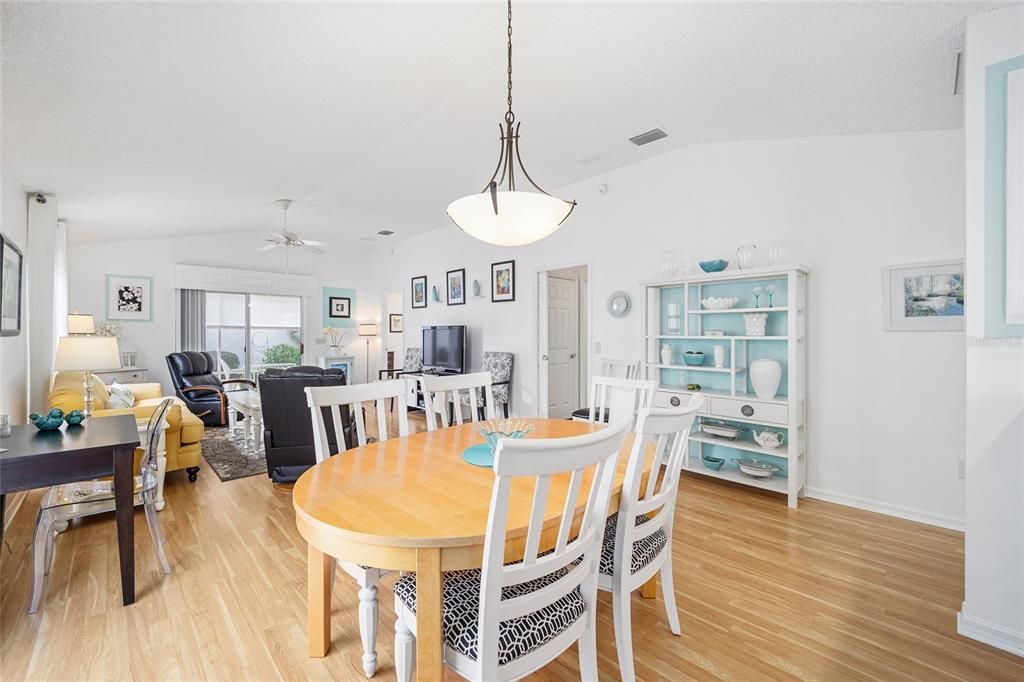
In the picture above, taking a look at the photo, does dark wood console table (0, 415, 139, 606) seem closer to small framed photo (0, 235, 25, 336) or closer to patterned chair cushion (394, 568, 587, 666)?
small framed photo (0, 235, 25, 336)

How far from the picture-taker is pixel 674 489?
172cm

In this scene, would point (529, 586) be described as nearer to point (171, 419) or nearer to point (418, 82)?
point (418, 82)

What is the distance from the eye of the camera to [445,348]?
6.33m

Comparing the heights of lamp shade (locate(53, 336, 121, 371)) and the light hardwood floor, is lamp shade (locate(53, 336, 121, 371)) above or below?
above

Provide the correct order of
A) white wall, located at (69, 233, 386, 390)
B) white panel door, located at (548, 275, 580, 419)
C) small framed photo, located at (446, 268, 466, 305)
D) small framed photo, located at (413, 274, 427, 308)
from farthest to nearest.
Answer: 1. small framed photo, located at (413, 274, 427, 308)
2. small framed photo, located at (446, 268, 466, 305)
3. white wall, located at (69, 233, 386, 390)
4. white panel door, located at (548, 275, 580, 419)

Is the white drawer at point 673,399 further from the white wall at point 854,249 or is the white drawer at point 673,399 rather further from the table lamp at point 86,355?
the table lamp at point 86,355

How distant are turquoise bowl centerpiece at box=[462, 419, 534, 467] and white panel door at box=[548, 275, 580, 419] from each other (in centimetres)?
356

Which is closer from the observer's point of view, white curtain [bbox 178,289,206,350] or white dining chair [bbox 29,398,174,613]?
white dining chair [bbox 29,398,174,613]

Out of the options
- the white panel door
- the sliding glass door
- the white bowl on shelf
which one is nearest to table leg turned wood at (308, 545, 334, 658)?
the white bowl on shelf

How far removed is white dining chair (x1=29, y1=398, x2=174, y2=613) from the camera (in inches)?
76.0

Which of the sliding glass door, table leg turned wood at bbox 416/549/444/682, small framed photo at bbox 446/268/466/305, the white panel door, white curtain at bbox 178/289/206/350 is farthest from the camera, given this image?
the sliding glass door

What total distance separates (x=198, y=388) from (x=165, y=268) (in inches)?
91.9

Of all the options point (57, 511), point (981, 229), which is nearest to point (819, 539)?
point (981, 229)

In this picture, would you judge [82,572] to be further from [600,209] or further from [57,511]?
[600,209]
